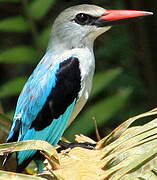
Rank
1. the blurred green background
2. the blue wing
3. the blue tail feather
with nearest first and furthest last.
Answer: the blue wing < the blue tail feather < the blurred green background

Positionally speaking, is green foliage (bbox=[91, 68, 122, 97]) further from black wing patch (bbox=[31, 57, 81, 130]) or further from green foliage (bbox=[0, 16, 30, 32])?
black wing patch (bbox=[31, 57, 81, 130])

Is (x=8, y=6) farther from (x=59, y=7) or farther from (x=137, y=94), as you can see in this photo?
(x=137, y=94)

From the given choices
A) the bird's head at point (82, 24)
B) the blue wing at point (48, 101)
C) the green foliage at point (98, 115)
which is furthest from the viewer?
the green foliage at point (98, 115)

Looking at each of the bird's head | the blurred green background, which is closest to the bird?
the bird's head

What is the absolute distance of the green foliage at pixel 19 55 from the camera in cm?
468

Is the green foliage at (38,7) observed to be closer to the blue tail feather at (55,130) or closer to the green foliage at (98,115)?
the green foliage at (98,115)

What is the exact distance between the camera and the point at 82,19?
12.9ft

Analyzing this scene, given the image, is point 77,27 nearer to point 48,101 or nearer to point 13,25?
point 48,101

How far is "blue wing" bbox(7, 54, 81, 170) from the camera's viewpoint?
3.52 metres

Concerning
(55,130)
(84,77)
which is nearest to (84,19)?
(84,77)

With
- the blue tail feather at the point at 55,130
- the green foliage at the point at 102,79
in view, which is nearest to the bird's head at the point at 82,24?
the blue tail feather at the point at 55,130

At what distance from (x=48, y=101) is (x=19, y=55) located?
1115 mm

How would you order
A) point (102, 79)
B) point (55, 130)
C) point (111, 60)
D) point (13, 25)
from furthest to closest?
1. point (111, 60)
2. point (102, 79)
3. point (13, 25)
4. point (55, 130)

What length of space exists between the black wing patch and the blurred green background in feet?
1.92
